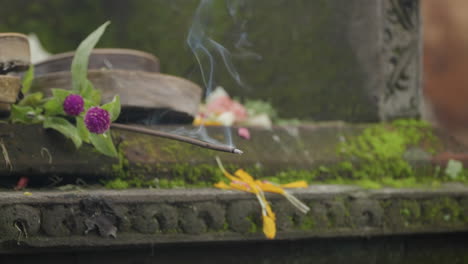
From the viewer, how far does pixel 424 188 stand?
282cm

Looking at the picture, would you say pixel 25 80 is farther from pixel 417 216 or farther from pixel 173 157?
pixel 417 216

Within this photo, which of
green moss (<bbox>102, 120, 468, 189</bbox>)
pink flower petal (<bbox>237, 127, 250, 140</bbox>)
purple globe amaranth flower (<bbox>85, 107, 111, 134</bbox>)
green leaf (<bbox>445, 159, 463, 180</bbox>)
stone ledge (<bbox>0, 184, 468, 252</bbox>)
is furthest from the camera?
green leaf (<bbox>445, 159, 463, 180</bbox>)

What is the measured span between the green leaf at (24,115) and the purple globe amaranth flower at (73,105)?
0.13m

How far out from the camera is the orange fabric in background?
266 inches

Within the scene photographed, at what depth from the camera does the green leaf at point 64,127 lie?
7.15 feet

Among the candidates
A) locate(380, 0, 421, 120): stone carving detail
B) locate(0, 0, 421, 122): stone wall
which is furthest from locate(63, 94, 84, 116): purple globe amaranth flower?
locate(380, 0, 421, 120): stone carving detail

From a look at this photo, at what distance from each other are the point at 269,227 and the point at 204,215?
0.90ft

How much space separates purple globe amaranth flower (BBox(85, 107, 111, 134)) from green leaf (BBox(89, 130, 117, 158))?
0.09 m

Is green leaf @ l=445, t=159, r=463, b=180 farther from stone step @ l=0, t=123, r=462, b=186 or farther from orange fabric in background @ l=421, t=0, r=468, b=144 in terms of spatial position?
Answer: orange fabric in background @ l=421, t=0, r=468, b=144

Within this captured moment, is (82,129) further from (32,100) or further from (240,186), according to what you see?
(240,186)

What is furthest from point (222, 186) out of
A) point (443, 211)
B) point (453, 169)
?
point (453, 169)

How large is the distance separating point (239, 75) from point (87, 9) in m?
1.45

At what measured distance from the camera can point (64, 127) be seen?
221 centimetres

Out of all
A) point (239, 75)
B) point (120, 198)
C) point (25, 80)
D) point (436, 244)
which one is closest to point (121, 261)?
point (120, 198)
